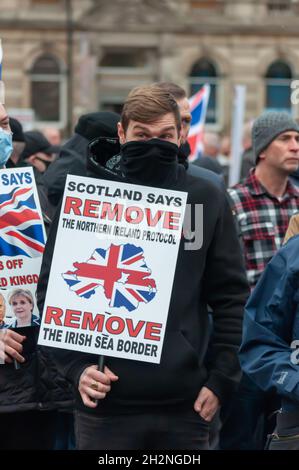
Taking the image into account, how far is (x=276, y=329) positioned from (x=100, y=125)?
2218 mm

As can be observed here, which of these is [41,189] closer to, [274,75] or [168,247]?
[168,247]

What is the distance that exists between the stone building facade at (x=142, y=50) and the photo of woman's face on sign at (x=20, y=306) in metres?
34.3

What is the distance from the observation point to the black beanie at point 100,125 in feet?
19.2

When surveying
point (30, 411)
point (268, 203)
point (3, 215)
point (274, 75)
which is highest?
point (3, 215)

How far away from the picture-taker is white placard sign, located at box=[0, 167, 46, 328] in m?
4.89

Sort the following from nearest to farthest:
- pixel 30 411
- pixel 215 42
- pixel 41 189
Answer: pixel 30 411, pixel 41 189, pixel 215 42

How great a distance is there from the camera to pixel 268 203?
21.2ft

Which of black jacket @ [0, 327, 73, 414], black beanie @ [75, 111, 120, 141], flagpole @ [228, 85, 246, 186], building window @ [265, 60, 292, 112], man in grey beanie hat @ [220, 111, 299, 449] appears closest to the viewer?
black jacket @ [0, 327, 73, 414]

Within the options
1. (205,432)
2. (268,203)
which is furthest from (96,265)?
(268,203)

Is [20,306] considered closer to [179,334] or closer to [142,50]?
[179,334]

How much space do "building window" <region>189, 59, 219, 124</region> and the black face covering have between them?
116 feet

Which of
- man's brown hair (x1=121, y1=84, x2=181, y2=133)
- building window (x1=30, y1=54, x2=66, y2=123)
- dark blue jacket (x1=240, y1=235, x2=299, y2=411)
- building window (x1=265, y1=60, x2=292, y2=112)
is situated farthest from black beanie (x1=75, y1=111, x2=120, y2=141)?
building window (x1=265, y1=60, x2=292, y2=112)

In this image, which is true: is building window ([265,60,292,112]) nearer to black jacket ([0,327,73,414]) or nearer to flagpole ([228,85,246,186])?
flagpole ([228,85,246,186])
